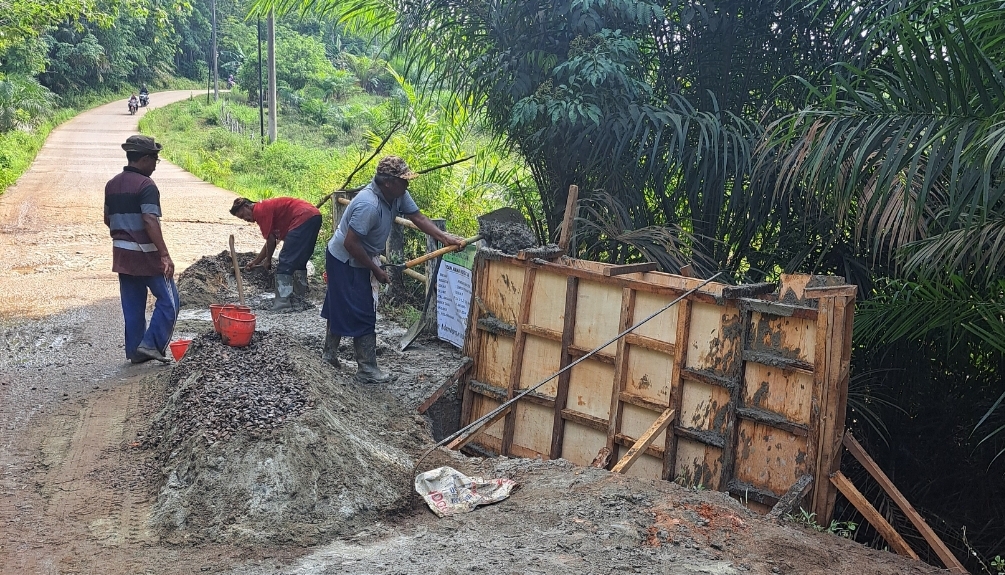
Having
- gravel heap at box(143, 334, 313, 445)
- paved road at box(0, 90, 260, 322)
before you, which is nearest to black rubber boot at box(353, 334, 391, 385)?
gravel heap at box(143, 334, 313, 445)

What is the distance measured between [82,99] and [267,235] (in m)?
39.7

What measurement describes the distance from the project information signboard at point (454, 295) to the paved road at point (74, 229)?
438 centimetres

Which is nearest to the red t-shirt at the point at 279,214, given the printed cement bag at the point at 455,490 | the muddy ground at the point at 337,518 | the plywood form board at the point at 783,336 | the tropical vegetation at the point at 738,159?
the tropical vegetation at the point at 738,159

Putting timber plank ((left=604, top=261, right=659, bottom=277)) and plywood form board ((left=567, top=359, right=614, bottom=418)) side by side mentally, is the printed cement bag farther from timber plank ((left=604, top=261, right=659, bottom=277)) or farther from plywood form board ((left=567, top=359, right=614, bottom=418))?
timber plank ((left=604, top=261, right=659, bottom=277))

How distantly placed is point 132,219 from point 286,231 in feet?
7.89

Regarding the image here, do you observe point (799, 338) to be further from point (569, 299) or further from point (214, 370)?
point (214, 370)

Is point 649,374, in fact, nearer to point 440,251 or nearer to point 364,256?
point 440,251

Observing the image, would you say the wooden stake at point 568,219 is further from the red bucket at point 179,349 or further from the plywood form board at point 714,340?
the red bucket at point 179,349

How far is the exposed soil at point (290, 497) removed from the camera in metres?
3.69

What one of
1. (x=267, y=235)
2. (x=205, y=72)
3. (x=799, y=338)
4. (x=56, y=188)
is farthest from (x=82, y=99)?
(x=799, y=338)

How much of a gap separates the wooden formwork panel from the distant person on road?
255cm

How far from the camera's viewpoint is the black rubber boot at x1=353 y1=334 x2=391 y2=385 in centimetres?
650

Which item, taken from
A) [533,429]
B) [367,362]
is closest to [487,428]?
[533,429]

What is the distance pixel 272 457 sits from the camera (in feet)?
14.1
